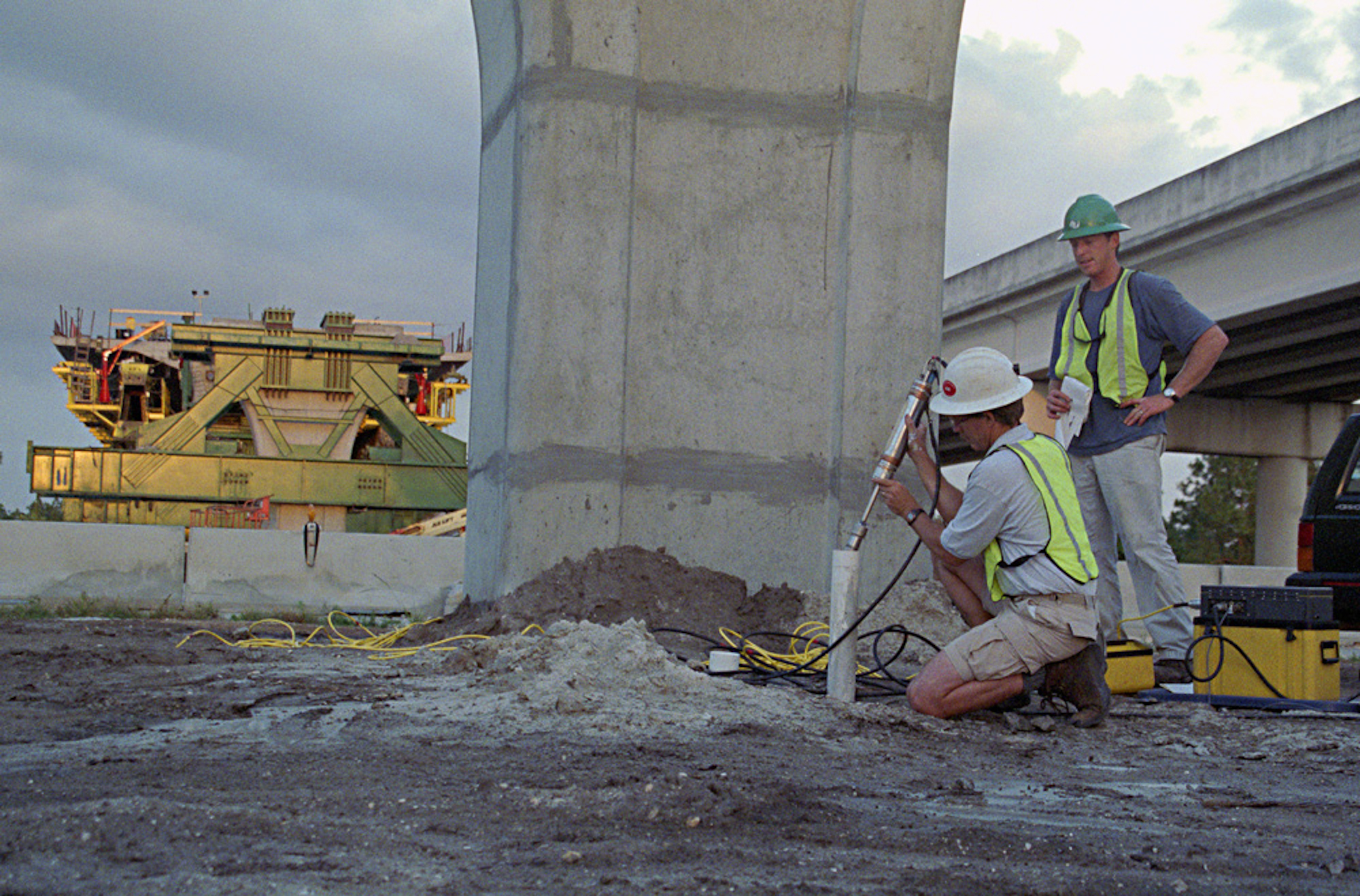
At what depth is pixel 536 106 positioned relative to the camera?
7.44 metres

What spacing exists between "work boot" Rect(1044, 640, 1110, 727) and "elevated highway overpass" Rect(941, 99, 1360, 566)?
958cm

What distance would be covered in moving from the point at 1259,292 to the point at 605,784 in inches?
695

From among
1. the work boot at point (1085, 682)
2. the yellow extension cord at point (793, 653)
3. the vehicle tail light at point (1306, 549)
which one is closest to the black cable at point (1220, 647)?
the work boot at point (1085, 682)

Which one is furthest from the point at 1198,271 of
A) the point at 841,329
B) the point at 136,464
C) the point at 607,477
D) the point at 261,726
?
the point at 136,464

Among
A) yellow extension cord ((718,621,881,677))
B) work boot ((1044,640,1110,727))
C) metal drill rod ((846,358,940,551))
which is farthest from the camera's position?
yellow extension cord ((718,621,881,677))

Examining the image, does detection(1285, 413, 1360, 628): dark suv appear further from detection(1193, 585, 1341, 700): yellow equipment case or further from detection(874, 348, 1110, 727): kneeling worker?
detection(874, 348, 1110, 727): kneeling worker

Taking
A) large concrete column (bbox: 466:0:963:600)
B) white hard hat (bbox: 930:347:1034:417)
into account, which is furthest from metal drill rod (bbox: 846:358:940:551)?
large concrete column (bbox: 466:0:963:600)

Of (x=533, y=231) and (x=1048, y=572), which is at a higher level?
(x=533, y=231)

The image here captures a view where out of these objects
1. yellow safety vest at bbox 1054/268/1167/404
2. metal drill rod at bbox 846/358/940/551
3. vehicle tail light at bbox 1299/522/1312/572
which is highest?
yellow safety vest at bbox 1054/268/1167/404

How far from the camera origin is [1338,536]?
830 cm

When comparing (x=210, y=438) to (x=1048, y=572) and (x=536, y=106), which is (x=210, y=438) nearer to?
(x=536, y=106)

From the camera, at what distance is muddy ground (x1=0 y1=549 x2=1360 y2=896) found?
100 inches

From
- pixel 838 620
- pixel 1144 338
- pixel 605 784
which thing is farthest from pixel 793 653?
pixel 605 784

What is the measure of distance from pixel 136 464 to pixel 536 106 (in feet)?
67.0
